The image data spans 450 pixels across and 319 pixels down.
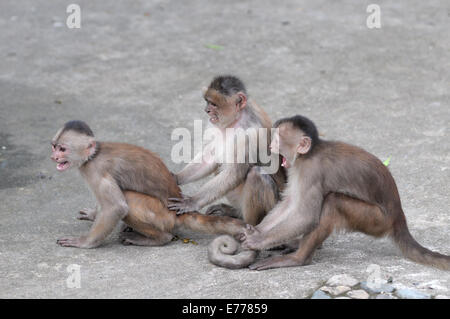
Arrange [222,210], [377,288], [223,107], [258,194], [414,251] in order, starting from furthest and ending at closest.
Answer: [222,210] < [223,107] < [258,194] < [414,251] < [377,288]

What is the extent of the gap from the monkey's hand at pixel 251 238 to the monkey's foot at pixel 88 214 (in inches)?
59.2

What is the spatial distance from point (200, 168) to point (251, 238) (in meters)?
1.10

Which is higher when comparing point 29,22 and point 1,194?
point 29,22

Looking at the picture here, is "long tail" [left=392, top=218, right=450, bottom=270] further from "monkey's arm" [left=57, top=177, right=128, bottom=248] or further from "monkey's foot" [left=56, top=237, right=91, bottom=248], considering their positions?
"monkey's foot" [left=56, top=237, right=91, bottom=248]

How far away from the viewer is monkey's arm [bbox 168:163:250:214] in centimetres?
593

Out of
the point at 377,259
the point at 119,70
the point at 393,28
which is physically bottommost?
the point at 377,259

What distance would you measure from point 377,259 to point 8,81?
612 centimetres

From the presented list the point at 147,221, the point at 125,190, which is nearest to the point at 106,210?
the point at 125,190

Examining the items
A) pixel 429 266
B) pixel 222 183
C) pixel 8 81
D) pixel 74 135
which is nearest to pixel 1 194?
pixel 74 135

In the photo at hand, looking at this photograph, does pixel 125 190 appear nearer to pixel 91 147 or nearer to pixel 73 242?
pixel 91 147

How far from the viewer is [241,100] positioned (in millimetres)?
5977

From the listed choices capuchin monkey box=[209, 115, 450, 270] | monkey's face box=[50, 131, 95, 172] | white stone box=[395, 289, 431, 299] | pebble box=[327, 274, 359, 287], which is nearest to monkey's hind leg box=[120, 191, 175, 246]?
monkey's face box=[50, 131, 95, 172]

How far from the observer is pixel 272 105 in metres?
9.04

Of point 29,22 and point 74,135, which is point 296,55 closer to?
point 29,22
